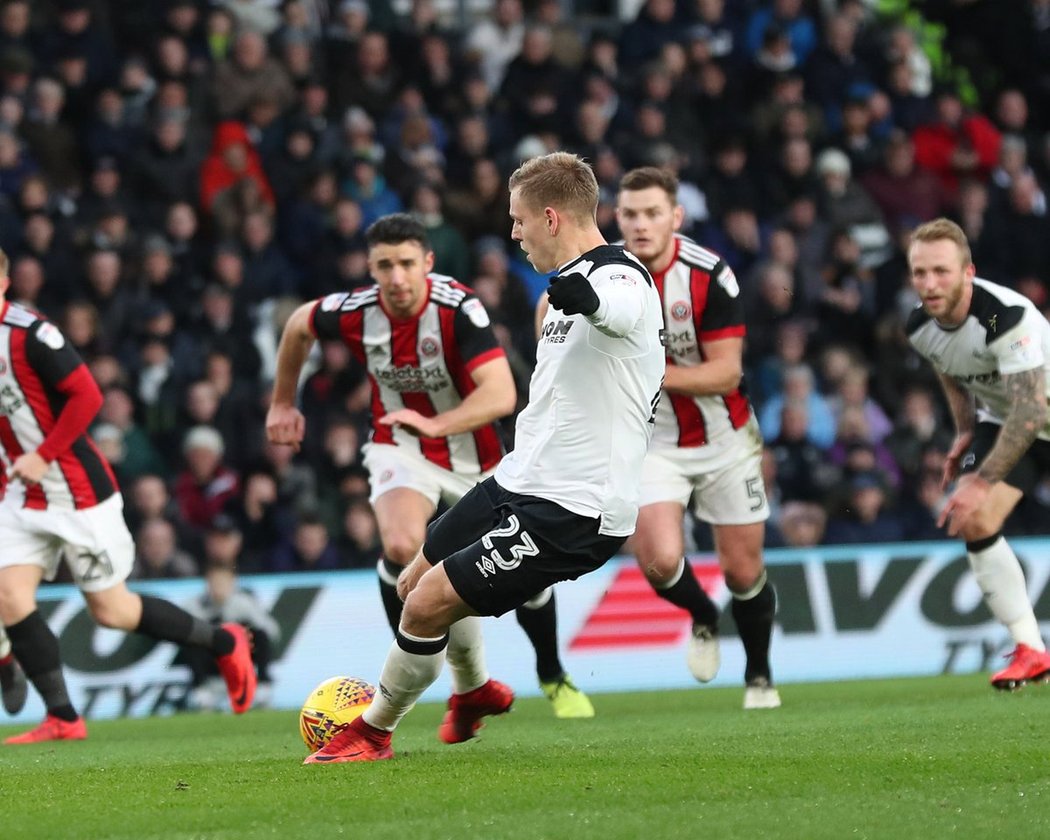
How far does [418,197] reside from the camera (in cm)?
1459

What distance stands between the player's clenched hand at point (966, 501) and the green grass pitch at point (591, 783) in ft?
3.14

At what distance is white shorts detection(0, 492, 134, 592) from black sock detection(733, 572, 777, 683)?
3.24m

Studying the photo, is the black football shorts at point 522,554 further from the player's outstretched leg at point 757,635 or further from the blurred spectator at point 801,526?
the blurred spectator at point 801,526

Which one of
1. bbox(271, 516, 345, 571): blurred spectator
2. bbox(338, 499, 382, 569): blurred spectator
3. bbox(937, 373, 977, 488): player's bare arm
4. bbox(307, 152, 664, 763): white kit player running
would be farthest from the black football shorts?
bbox(338, 499, 382, 569): blurred spectator

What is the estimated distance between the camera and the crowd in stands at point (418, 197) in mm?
13438

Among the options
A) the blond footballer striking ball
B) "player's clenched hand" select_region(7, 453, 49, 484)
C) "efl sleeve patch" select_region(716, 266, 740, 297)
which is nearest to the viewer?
the blond footballer striking ball

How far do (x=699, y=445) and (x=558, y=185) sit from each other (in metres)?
3.40

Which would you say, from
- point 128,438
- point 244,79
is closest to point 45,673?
point 128,438

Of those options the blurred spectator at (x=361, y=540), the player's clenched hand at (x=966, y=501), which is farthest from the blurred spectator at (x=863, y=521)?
the player's clenched hand at (x=966, y=501)

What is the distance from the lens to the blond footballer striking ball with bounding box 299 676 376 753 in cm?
696

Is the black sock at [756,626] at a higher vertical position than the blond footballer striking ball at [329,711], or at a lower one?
lower

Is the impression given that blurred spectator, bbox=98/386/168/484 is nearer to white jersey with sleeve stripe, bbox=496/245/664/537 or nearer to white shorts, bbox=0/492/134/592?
white shorts, bbox=0/492/134/592

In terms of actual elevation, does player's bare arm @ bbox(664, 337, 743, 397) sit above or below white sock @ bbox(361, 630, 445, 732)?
above

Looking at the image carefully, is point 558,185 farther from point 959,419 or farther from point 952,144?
point 952,144
